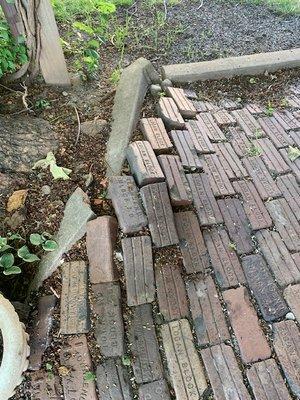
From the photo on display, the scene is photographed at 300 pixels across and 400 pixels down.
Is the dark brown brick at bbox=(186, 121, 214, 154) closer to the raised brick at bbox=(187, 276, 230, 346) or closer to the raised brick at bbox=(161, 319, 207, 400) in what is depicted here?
the raised brick at bbox=(187, 276, 230, 346)

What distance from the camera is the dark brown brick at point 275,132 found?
266 centimetres

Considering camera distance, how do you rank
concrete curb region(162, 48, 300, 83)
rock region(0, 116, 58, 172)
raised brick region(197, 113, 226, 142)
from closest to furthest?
rock region(0, 116, 58, 172)
raised brick region(197, 113, 226, 142)
concrete curb region(162, 48, 300, 83)

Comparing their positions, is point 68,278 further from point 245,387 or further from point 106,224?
point 245,387

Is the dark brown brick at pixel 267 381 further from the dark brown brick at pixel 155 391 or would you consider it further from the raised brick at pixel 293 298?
the dark brown brick at pixel 155 391

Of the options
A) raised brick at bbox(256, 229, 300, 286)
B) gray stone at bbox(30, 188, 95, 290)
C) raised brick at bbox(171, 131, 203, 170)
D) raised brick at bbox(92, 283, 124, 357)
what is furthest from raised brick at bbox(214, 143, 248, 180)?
raised brick at bbox(92, 283, 124, 357)

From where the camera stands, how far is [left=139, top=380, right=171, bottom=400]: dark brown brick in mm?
1693

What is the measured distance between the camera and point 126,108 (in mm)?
2555

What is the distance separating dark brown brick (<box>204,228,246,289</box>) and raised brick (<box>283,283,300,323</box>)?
0.71 ft

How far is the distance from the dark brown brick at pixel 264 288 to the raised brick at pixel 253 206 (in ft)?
0.69

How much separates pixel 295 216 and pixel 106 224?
3.55ft

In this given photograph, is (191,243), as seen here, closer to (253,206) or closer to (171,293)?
(171,293)

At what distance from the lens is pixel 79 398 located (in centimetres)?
169

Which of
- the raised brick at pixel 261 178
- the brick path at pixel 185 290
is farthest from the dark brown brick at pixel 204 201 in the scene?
the raised brick at pixel 261 178

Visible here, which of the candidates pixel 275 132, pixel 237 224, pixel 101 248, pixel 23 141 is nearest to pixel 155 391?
pixel 101 248
